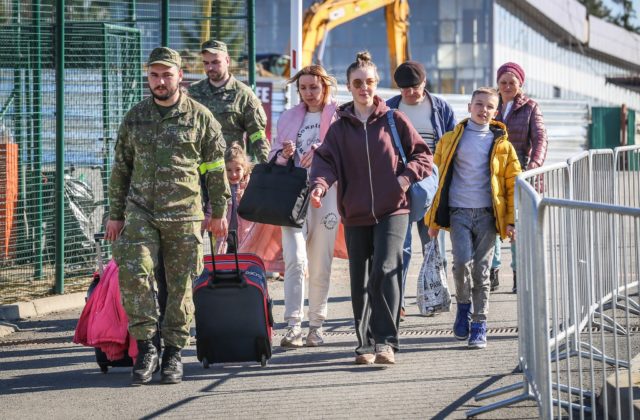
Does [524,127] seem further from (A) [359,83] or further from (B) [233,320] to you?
(B) [233,320]

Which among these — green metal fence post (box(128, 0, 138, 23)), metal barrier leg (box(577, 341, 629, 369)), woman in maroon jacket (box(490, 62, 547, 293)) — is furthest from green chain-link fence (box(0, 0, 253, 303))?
metal barrier leg (box(577, 341, 629, 369))

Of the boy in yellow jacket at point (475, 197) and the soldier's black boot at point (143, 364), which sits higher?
the boy in yellow jacket at point (475, 197)

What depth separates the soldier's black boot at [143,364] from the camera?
7.42m

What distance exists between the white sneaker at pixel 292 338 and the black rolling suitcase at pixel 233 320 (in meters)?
0.78

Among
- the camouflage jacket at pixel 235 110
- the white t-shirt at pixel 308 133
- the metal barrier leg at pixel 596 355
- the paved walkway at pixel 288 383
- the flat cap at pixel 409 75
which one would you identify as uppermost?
the flat cap at pixel 409 75

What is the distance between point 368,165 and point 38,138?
4.75m

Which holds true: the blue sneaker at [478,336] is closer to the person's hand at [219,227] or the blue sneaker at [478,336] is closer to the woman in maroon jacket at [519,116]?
the person's hand at [219,227]

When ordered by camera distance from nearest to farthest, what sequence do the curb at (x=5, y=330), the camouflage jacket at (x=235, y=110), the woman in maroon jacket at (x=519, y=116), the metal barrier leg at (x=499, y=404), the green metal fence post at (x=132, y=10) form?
1. the metal barrier leg at (x=499, y=404)
2. the curb at (x=5, y=330)
3. the camouflage jacket at (x=235, y=110)
4. the woman in maroon jacket at (x=519, y=116)
5. the green metal fence post at (x=132, y=10)

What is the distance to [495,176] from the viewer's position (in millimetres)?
8398

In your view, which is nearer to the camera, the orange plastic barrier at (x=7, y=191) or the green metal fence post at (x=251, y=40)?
the orange plastic barrier at (x=7, y=191)

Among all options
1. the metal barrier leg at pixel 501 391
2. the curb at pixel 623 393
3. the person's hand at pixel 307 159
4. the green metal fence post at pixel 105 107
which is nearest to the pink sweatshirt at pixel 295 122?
the person's hand at pixel 307 159

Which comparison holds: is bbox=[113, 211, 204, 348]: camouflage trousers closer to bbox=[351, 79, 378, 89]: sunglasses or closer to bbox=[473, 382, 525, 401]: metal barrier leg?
bbox=[351, 79, 378, 89]: sunglasses

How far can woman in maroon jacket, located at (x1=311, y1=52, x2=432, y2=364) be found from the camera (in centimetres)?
776

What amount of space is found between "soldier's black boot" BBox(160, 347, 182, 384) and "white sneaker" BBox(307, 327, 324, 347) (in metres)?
1.36
